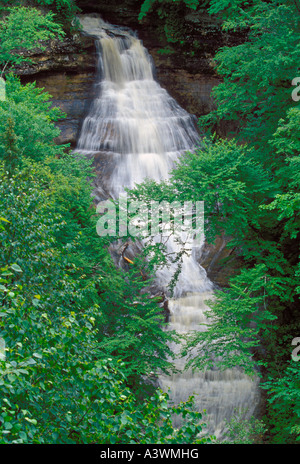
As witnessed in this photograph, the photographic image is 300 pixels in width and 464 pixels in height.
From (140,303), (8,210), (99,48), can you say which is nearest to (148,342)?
(140,303)

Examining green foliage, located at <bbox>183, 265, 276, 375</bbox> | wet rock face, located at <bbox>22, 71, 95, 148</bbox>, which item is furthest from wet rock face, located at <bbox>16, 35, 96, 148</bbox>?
green foliage, located at <bbox>183, 265, 276, 375</bbox>

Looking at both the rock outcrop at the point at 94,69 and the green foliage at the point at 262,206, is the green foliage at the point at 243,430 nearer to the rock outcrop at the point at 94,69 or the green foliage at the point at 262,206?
the green foliage at the point at 262,206

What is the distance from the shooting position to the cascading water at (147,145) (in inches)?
490

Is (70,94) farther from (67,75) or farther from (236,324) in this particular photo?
(236,324)

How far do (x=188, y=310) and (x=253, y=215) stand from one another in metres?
4.09

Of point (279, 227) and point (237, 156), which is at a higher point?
point (237, 156)

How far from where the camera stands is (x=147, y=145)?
18312mm

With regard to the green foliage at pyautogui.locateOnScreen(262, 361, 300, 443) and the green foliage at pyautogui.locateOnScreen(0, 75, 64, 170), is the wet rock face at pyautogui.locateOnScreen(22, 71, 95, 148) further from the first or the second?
the green foliage at pyautogui.locateOnScreen(262, 361, 300, 443)

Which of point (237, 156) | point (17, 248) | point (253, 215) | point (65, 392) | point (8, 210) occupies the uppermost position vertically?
point (237, 156)

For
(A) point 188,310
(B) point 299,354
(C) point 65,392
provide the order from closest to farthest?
1. (C) point 65,392
2. (B) point 299,354
3. (A) point 188,310

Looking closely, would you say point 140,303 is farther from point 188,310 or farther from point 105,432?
point 105,432

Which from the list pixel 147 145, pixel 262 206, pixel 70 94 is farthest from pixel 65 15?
pixel 262 206

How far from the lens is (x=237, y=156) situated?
37.6 feet

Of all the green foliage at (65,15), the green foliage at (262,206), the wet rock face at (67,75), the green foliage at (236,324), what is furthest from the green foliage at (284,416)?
the green foliage at (65,15)
